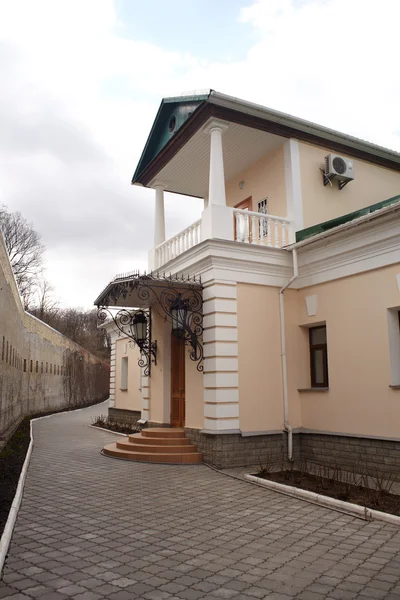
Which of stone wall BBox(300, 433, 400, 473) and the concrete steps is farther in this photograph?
the concrete steps

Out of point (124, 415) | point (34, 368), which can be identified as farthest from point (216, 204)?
point (34, 368)

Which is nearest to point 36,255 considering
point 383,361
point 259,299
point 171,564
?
point 259,299

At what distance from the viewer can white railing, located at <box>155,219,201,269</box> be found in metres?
10.5

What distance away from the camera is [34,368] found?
21594 millimetres

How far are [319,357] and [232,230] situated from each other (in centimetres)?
306

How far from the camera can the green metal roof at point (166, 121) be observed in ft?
34.9

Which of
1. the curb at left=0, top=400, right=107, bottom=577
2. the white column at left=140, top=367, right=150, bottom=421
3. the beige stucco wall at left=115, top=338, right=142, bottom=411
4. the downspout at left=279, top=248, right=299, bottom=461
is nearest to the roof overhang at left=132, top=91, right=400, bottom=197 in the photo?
the downspout at left=279, top=248, right=299, bottom=461

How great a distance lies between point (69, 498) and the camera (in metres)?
6.98

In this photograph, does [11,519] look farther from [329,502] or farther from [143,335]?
[143,335]

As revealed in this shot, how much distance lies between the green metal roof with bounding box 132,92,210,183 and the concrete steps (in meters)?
6.60

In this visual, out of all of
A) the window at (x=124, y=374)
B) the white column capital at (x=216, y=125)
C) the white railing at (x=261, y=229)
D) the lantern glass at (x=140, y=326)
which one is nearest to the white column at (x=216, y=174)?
the white column capital at (x=216, y=125)

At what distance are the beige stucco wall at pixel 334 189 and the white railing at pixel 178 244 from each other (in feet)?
7.69

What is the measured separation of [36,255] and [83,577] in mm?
38536

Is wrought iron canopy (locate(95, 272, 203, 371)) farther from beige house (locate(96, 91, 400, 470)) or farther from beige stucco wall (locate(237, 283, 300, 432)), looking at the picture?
beige stucco wall (locate(237, 283, 300, 432))
